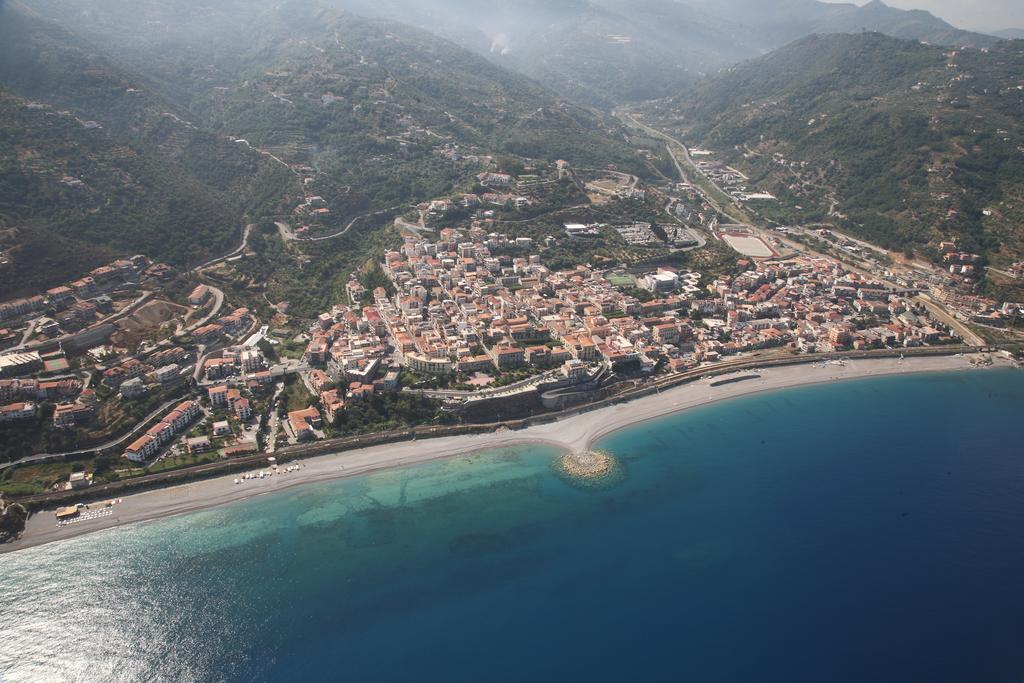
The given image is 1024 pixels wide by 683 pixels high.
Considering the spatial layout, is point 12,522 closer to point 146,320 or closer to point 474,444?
point 146,320

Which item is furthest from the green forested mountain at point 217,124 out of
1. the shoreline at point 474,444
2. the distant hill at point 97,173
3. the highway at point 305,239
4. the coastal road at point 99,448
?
the shoreline at point 474,444

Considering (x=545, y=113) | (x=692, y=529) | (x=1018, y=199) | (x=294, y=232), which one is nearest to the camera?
(x=692, y=529)

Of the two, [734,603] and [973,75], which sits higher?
[973,75]

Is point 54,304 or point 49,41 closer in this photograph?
point 54,304

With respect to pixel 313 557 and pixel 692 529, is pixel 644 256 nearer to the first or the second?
pixel 692 529

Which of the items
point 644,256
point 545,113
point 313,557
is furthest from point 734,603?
point 545,113

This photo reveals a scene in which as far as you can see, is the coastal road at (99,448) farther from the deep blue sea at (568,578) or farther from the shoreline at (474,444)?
the deep blue sea at (568,578)

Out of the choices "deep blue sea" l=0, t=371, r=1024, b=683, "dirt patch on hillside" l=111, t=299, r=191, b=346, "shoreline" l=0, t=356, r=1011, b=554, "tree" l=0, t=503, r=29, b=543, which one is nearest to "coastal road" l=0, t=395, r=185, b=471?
"tree" l=0, t=503, r=29, b=543
